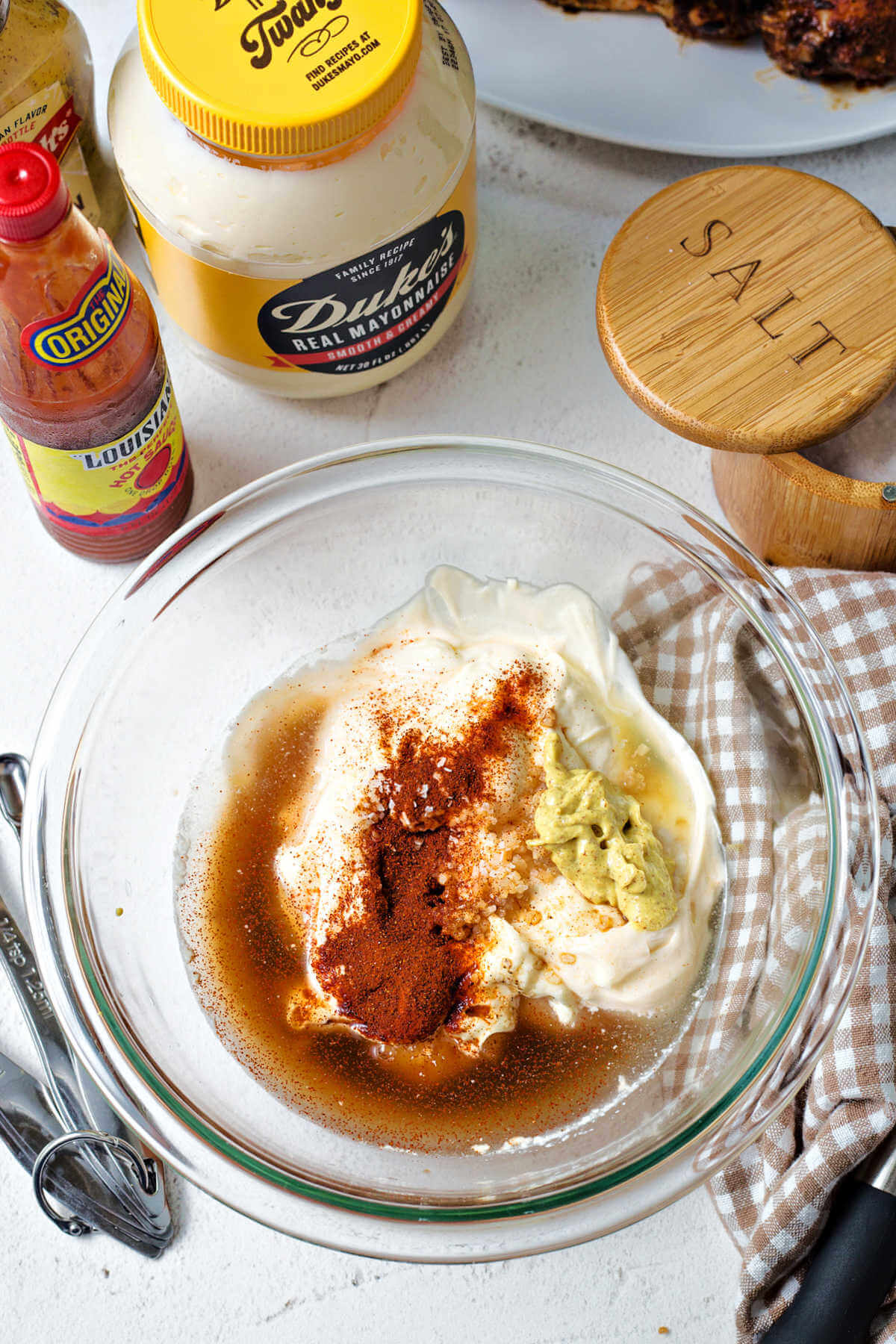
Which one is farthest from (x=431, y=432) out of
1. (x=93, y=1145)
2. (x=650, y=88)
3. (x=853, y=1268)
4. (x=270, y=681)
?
(x=853, y=1268)

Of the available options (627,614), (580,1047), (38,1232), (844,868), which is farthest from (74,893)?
(844,868)

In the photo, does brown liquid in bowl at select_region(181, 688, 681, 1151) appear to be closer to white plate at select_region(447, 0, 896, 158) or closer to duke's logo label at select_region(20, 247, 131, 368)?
duke's logo label at select_region(20, 247, 131, 368)

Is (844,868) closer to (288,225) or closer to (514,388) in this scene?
(514,388)

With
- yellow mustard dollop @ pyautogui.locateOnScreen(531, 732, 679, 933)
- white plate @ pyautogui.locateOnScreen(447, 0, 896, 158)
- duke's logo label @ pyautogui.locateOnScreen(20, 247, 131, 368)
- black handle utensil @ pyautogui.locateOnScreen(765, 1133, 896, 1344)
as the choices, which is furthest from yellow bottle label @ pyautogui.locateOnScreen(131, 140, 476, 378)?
black handle utensil @ pyautogui.locateOnScreen(765, 1133, 896, 1344)

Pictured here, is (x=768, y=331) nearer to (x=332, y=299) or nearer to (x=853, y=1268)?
(x=332, y=299)

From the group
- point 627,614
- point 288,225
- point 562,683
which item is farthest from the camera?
point 627,614
